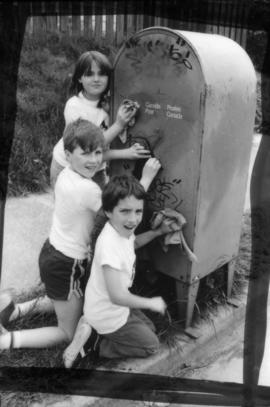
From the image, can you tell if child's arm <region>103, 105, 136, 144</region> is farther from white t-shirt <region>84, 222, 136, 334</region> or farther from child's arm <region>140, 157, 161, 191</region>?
white t-shirt <region>84, 222, 136, 334</region>

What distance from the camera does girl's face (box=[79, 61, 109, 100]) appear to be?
240 cm

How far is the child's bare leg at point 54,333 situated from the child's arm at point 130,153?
0.68 meters

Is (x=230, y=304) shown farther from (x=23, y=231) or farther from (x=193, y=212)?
(x=23, y=231)

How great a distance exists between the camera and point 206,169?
7.99 feet

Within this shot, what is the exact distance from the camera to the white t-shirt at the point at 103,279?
2.31 m

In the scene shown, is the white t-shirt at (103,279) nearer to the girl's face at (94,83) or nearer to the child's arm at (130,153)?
the child's arm at (130,153)

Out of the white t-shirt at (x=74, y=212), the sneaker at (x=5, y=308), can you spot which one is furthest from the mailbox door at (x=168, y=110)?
the sneaker at (x=5, y=308)

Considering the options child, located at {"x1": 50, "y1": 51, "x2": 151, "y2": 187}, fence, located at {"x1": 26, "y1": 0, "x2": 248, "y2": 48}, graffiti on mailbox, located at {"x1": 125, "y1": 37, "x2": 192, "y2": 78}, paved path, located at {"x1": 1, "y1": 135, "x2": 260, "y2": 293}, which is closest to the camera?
fence, located at {"x1": 26, "y1": 0, "x2": 248, "y2": 48}

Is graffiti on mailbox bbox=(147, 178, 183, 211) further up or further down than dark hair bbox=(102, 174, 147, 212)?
further down

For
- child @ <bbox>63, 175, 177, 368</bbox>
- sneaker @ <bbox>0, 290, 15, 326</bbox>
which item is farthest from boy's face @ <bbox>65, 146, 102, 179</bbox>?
sneaker @ <bbox>0, 290, 15, 326</bbox>

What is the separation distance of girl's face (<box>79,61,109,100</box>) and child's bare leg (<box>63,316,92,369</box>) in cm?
101

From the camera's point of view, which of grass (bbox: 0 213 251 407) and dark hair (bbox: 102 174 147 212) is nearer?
dark hair (bbox: 102 174 147 212)

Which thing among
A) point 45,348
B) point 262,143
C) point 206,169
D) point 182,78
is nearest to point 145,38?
point 182,78

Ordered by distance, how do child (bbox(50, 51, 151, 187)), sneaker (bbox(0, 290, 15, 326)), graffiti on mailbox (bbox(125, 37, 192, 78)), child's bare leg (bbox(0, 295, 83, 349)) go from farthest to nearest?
sneaker (bbox(0, 290, 15, 326)) → child's bare leg (bbox(0, 295, 83, 349)) → child (bbox(50, 51, 151, 187)) → graffiti on mailbox (bbox(125, 37, 192, 78))
